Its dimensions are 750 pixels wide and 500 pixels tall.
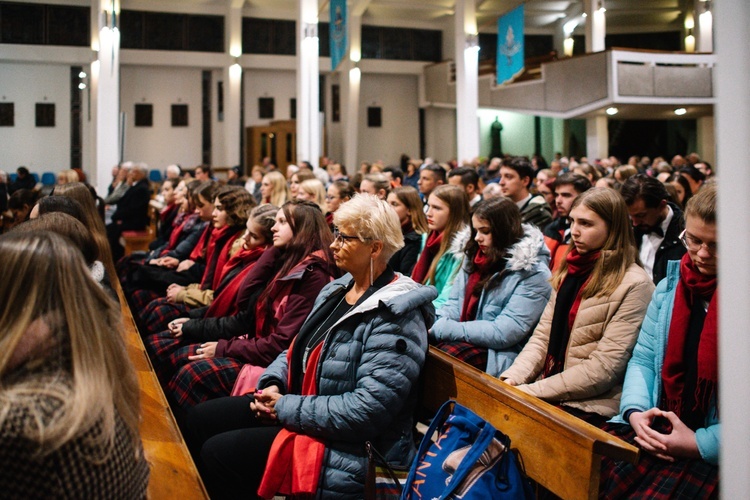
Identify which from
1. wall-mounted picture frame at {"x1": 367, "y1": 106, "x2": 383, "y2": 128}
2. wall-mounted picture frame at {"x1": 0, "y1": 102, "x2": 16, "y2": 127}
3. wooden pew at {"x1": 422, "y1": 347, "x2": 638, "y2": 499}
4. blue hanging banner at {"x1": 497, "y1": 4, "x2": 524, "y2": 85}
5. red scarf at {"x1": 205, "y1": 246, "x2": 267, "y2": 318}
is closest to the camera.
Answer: wooden pew at {"x1": 422, "y1": 347, "x2": 638, "y2": 499}

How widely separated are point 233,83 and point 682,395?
2069 cm

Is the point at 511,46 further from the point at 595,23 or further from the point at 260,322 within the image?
the point at 260,322

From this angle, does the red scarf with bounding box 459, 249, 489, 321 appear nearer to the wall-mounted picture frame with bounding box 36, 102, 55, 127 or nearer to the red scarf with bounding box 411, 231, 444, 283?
the red scarf with bounding box 411, 231, 444, 283

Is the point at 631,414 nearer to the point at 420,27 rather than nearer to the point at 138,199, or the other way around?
the point at 138,199

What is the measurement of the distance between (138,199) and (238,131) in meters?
12.9

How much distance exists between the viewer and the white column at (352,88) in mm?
21859

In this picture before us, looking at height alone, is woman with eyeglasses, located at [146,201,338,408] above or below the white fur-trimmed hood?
below

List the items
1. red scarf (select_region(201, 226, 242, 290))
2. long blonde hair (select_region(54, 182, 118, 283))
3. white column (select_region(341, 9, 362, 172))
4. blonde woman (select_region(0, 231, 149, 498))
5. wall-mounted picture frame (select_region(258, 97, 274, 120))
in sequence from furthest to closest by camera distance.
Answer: wall-mounted picture frame (select_region(258, 97, 274, 120))
white column (select_region(341, 9, 362, 172))
red scarf (select_region(201, 226, 242, 290))
long blonde hair (select_region(54, 182, 118, 283))
blonde woman (select_region(0, 231, 149, 498))

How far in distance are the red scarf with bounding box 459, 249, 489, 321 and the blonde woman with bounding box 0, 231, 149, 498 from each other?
7.62ft

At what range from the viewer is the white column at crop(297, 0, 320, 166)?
1338cm

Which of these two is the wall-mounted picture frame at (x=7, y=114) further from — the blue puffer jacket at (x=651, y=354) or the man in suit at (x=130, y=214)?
the blue puffer jacket at (x=651, y=354)

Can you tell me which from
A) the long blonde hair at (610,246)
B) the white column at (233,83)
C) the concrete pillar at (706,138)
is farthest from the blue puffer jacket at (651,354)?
the white column at (233,83)

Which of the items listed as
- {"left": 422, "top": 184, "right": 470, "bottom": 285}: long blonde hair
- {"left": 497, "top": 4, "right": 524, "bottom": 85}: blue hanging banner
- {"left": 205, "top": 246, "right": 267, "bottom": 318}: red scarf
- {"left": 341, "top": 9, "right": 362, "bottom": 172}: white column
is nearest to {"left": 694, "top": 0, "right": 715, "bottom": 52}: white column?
{"left": 497, "top": 4, "right": 524, "bottom": 85}: blue hanging banner

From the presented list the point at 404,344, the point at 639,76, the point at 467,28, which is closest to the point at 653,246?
the point at 404,344
